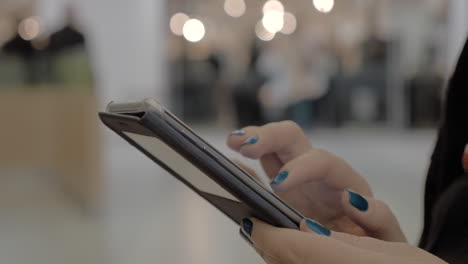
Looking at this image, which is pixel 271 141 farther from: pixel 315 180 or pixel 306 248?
pixel 306 248

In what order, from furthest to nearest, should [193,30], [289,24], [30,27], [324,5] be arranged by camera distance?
[193,30] → [289,24] → [30,27] → [324,5]

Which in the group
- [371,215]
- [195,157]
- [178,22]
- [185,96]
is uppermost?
[195,157]

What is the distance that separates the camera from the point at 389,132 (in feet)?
25.6

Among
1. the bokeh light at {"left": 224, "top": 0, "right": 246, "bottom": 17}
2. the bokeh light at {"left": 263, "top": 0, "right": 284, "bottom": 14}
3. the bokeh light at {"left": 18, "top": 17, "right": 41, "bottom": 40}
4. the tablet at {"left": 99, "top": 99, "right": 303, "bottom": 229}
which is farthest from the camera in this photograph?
the bokeh light at {"left": 224, "top": 0, "right": 246, "bottom": 17}

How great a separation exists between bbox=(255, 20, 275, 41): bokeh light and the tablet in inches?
305

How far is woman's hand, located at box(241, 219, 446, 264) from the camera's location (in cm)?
49

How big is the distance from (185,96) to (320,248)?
8.20m

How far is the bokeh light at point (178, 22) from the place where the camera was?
838cm

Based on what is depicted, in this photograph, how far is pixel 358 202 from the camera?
26.4 inches

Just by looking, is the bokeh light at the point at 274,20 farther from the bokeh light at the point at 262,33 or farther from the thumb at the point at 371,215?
the thumb at the point at 371,215

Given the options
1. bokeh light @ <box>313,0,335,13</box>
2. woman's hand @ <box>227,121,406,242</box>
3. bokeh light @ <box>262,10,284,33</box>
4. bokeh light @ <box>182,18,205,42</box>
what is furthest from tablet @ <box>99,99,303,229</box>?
bokeh light @ <box>182,18,205,42</box>

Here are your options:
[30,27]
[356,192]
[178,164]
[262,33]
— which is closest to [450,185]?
[356,192]

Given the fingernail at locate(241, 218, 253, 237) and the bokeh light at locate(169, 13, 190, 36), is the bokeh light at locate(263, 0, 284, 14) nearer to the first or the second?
the bokeh light at locate(169, 13, 190, 36)

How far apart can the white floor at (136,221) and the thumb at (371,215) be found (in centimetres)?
38
